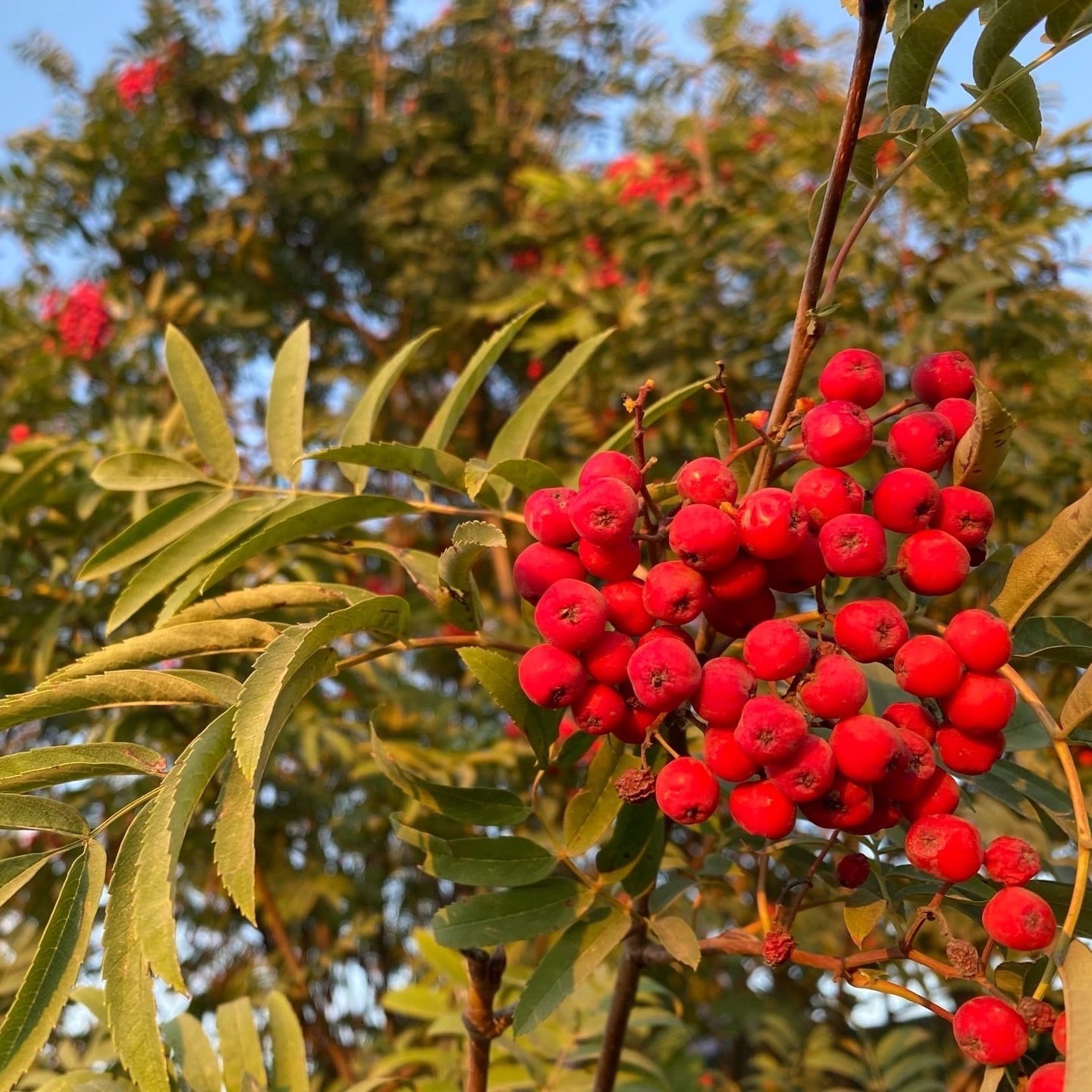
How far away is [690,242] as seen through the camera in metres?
2.60

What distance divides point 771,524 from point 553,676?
196 mm

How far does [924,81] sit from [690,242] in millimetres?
1846

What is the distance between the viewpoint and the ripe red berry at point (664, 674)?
29.5 inches

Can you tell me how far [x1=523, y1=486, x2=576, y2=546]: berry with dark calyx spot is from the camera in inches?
33.0

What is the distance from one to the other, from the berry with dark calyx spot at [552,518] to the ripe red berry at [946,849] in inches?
13.4

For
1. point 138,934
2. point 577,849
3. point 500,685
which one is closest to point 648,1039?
point 577,849

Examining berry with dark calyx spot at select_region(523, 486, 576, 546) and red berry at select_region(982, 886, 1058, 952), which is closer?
red berry at select_region(982, 886, 1058, 952)

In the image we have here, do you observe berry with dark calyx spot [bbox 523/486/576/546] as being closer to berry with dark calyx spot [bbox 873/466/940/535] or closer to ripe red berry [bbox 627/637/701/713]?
ripe red berry [bbox 627/637/701/713]

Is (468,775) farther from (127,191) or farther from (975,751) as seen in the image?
(127,191)

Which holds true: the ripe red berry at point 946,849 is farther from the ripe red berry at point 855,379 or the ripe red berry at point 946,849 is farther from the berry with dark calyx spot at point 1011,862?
the ripe red berry at point 855,379

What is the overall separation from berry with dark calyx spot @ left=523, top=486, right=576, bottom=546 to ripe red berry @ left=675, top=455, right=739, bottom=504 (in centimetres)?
9

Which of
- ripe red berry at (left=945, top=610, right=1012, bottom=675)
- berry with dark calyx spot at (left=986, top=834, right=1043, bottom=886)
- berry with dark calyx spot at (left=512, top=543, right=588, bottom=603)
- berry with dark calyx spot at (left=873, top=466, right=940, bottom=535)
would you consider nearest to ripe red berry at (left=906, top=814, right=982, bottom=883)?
berry with dark calyx spot at (left=986, top=834, right=1043, bottom=886)

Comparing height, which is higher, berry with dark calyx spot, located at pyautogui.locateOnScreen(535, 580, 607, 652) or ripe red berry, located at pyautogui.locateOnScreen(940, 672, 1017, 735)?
berry with dark calyx spot, located at pyautogui.locateOnScreen(535, 580, 607, 652)

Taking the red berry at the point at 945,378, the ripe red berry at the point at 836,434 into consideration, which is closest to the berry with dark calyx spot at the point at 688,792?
the ripe red berry at the point at 836,434
